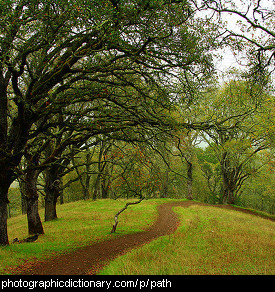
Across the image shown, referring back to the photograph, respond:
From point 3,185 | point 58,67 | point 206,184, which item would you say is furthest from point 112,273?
point 206,184

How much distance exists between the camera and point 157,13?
7465 mm

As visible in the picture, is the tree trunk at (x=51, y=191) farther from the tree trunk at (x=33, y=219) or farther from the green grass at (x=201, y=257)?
the green grass at (x=201, y=257)

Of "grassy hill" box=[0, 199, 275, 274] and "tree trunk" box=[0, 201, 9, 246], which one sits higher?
"tree trunk" box=[0, 201, 9, 246]

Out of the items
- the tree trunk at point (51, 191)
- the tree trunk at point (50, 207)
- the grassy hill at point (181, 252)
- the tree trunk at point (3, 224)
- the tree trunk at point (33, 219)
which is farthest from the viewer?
the tree trunk at point (50, 207)

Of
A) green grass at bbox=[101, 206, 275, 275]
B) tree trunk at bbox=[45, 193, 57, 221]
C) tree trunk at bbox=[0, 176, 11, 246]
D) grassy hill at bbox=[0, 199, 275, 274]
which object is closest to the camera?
A: green grass at bbox=[101, 206, 275, 275]

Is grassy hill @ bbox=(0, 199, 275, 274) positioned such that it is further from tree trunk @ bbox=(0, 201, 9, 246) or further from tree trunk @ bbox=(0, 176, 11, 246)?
tree trunk @ bbox=(0, 176, 11, 246)

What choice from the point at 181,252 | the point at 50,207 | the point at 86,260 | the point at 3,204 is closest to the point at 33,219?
the point at 3,204

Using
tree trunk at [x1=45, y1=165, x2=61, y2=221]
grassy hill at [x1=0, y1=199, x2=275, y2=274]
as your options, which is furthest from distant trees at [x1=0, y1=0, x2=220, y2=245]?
tree trunk at [x1=45, y1=165, x2=61, y2=221]

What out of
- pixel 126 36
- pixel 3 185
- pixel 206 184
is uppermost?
pixel 126 36

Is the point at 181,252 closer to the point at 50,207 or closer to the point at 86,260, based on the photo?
the point at 86,260

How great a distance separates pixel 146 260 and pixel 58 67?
8.77m

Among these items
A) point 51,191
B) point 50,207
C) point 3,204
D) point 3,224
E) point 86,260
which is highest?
point 3,204

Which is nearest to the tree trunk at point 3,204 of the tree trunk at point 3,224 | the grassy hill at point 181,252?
the tree trunk at point 3,224
